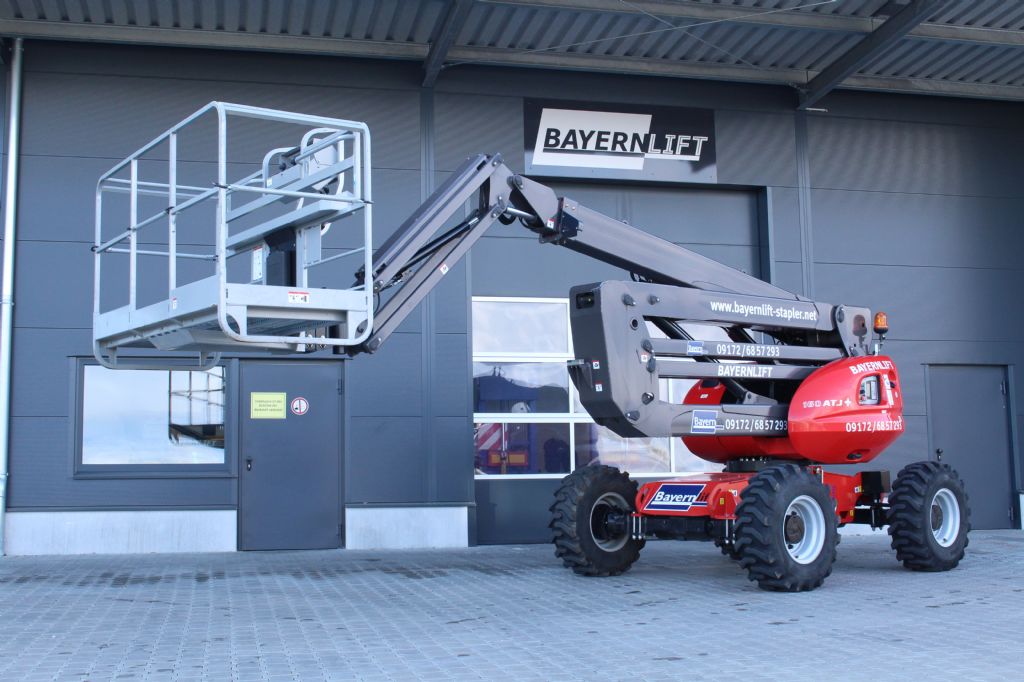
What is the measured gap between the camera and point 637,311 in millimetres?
9641

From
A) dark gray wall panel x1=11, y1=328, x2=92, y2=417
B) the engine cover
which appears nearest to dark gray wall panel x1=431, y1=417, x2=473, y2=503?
dark gray wall panel x1=11, y1=328, x2=92, y2=417

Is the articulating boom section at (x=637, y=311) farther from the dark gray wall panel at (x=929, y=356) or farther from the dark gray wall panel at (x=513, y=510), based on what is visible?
the dark gray wall panel at (x=929, y=356)

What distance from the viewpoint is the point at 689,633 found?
24.2 ft

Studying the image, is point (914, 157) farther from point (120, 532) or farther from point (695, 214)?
point (120, 532)

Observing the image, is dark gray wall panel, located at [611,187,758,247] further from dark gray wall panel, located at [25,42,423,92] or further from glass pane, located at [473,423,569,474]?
dark gray wall panel, located at [25,42,423,92]

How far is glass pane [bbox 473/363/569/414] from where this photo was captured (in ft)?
44.8

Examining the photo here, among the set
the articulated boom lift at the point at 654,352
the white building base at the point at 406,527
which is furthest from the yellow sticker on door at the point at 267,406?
the articulated boom lift at the point at 654,352

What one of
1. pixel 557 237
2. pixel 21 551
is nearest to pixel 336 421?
pixel 21 551

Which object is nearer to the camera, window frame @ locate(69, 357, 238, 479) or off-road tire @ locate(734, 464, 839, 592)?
off-road tire @ locate(734, 464, 839, 592)

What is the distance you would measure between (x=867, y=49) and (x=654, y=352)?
620 centimetres

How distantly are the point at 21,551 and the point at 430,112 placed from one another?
7.05m

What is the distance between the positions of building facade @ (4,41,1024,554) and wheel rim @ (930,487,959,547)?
290cm

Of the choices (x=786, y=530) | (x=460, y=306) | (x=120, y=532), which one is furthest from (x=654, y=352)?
(x=120, y=532)

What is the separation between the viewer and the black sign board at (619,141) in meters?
14.1
